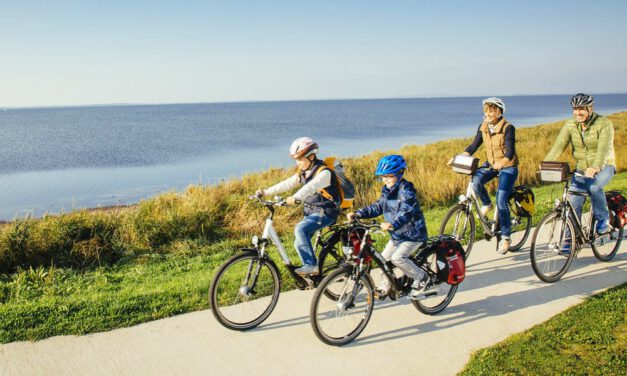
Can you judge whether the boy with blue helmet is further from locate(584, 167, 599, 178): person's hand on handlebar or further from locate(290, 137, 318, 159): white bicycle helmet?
locate(584, 167, 599, 178): person's hand on handlebar

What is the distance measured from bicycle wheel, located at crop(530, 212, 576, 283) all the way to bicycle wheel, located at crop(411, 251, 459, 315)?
1.22 meters

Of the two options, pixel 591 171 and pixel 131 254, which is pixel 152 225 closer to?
pixel 131 254

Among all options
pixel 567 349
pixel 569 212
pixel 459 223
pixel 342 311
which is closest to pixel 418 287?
pixel 342 311

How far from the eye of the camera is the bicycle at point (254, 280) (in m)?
4.46

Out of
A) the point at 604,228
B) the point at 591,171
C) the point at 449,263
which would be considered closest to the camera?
the point at 449,263

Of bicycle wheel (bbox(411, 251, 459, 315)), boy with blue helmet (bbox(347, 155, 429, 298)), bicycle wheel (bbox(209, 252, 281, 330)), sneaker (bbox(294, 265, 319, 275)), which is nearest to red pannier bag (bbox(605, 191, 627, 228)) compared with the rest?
bicycle wheel (bbox(411, 251, 459, 315))

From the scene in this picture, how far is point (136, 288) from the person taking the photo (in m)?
6.02

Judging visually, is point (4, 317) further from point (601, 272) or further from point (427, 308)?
point (601, 272)

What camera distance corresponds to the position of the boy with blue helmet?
14.5 ft

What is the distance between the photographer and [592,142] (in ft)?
19.3

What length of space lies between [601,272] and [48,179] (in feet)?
89.0

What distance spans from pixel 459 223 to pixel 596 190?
1677 mm

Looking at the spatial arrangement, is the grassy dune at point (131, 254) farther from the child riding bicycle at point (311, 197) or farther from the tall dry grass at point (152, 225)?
the child riding bicycle at point (311, 197)

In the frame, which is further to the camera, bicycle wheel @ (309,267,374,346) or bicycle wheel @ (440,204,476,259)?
bicycle wheel @ (440,204,476,259)
